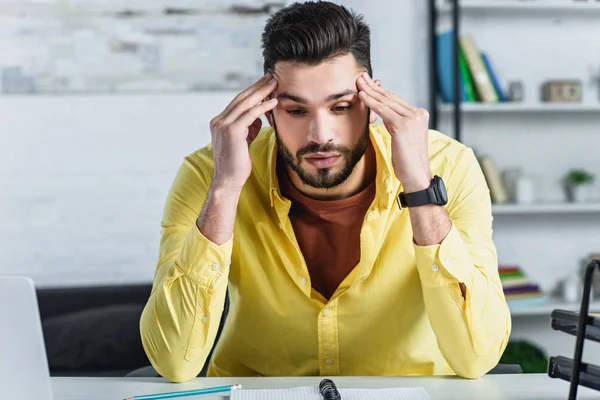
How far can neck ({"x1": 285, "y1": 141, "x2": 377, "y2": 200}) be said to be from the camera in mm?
1609

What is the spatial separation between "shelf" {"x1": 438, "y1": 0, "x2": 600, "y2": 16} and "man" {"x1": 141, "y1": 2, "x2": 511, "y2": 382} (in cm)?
169

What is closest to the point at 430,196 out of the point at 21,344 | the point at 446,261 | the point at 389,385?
the point at 446,261

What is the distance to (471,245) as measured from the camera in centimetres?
151

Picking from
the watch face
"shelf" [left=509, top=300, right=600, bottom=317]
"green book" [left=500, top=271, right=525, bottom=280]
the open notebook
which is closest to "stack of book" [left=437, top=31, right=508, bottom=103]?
"green book" [left=500, top=271, right=525, bottom=280]

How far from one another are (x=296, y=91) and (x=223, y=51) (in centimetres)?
180

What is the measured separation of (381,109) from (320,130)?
13 cm

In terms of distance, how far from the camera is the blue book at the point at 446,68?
3.11 m

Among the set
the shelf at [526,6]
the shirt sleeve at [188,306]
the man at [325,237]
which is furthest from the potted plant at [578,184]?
the shirt sleeve at [188,306]

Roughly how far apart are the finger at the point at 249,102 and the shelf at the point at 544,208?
185 cm

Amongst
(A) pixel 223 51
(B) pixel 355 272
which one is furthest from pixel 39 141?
(B) pixel 355 272

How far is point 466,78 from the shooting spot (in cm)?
318

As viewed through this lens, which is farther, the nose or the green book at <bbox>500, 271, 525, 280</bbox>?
the green book at <bbox>500, 271, 525, 280</bbox>

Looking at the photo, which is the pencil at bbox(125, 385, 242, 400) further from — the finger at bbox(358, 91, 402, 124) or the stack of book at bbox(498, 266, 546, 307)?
the stack of book at bbox(498, 266, 546, 307)

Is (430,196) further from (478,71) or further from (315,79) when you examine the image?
(478,71)
